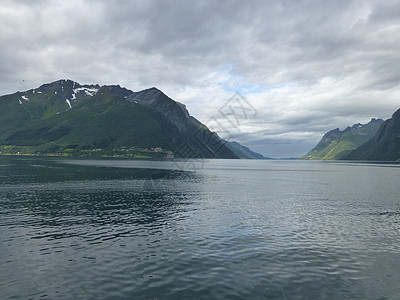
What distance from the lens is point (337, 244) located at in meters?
38.9

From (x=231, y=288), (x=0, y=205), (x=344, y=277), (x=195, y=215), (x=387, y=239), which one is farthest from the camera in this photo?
(x=0, y=205)

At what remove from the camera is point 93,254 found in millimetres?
33344

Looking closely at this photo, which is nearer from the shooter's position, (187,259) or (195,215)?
(187,259)

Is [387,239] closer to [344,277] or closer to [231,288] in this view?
[344,277]

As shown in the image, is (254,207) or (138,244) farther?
(254,207)

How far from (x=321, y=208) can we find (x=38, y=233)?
63701mm

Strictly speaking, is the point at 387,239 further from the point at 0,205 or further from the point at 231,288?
the point at 0,205

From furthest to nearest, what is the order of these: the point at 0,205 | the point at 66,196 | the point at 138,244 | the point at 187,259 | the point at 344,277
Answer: the point at 66,196 → the point at 0,205 → the point at 138,244 → the point at 187,259 → the point at 344,277

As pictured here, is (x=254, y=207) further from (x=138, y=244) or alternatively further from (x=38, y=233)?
(x=38, y=233)

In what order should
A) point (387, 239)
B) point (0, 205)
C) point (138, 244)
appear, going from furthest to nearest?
point (0, 205) → point (387, 239) → point (138, 244)

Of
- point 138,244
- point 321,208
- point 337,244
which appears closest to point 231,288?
point 138,244

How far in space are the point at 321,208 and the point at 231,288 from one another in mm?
51954

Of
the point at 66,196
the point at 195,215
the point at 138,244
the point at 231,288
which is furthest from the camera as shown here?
the point at 66,196

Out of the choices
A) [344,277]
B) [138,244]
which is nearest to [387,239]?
[344,277]
